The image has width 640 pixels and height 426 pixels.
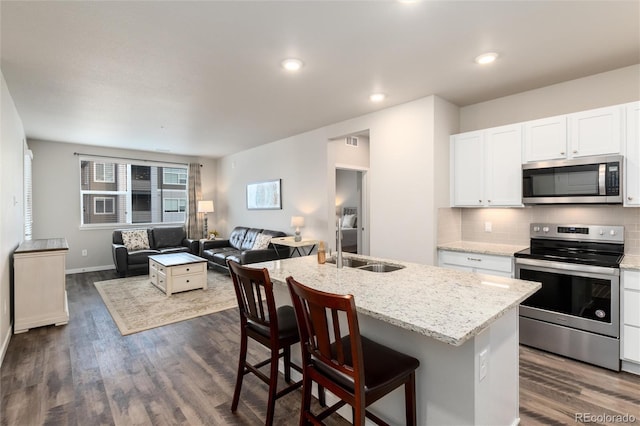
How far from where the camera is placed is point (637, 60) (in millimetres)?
2824

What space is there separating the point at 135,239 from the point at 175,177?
200 centimetres

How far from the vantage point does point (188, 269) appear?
4871 millimetres

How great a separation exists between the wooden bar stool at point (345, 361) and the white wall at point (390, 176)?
91.4 inches

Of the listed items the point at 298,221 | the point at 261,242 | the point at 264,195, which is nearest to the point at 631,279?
the point at 298,221

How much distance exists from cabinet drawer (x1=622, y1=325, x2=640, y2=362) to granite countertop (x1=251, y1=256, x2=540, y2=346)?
144cm

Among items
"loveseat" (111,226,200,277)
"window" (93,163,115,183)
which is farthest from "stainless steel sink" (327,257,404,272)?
"window" (93,163,115,183)

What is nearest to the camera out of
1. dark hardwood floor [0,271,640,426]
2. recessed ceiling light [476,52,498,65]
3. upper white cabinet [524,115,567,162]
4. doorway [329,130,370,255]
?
dark hardwood floor [0,271,640,426]

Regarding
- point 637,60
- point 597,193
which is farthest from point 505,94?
point 597,193

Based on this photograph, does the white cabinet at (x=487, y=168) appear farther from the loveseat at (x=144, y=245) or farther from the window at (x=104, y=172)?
the window at (x=104, y=172)

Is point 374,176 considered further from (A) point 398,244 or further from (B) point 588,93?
(B) point 588,93

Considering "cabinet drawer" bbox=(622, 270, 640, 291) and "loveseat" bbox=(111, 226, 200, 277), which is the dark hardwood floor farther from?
"loveseat" bbox=(111, 226, 200, 277)

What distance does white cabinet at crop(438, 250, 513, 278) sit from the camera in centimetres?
318

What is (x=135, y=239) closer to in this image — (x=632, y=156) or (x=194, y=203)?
→ (x=194, y=203)

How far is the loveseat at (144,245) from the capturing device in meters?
5.90
